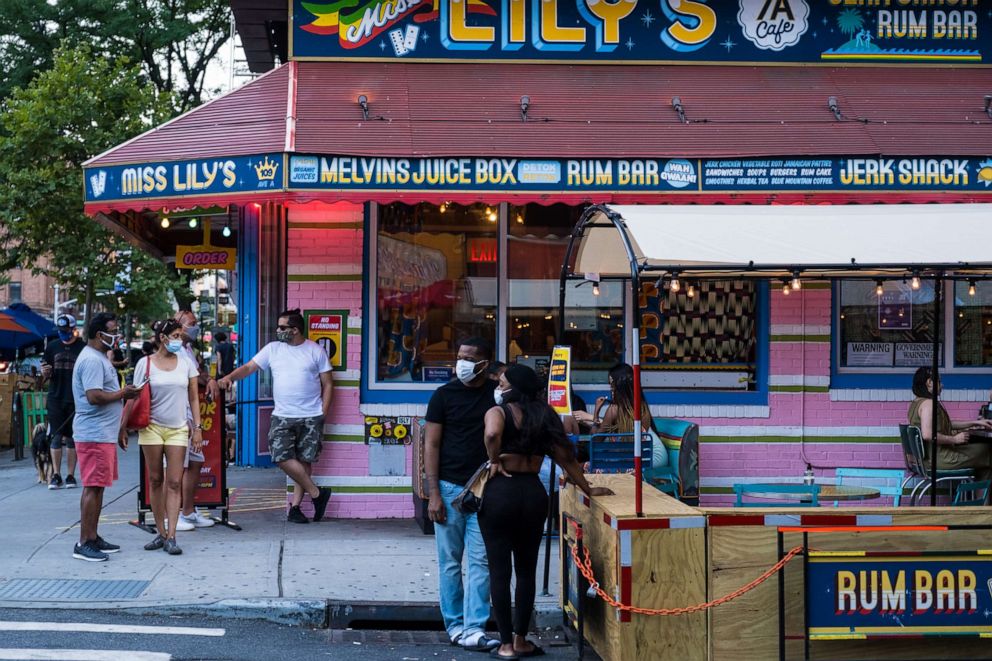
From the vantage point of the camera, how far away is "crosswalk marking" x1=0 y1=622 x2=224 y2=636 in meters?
7.06

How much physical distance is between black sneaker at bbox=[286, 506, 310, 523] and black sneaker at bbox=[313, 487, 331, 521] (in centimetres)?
10

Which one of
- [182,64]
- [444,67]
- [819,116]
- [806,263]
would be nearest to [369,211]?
[444,67]

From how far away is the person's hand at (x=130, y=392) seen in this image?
8.71m

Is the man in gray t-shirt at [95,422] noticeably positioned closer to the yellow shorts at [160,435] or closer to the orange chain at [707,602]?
the yellow shorts at [160,435]

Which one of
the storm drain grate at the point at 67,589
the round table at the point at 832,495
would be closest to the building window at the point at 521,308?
the round table at the point at 832,495

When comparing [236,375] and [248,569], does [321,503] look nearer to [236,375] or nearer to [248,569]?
[236,375]

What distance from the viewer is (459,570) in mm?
7117

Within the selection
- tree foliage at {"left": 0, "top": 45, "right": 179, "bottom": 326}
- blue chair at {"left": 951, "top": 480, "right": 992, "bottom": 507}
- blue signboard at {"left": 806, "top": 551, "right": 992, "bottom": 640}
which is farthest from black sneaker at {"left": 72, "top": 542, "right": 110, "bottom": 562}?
tree foliage at {"left": 0, "top": 45, "right": 179, "bottom": 326}

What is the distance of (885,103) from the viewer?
11.1m

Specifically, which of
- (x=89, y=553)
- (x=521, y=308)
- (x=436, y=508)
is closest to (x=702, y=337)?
(x=521, y=308)

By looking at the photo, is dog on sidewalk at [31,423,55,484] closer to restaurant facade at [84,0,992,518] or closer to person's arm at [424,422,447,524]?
restaurant facade at [84,0,992,518]

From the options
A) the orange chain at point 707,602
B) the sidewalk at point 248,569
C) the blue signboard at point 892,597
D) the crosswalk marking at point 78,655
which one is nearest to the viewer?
the orange chain at point 707,602

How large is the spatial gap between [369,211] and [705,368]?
3544 millimetres

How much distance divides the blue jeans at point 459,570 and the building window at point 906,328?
551 cm
